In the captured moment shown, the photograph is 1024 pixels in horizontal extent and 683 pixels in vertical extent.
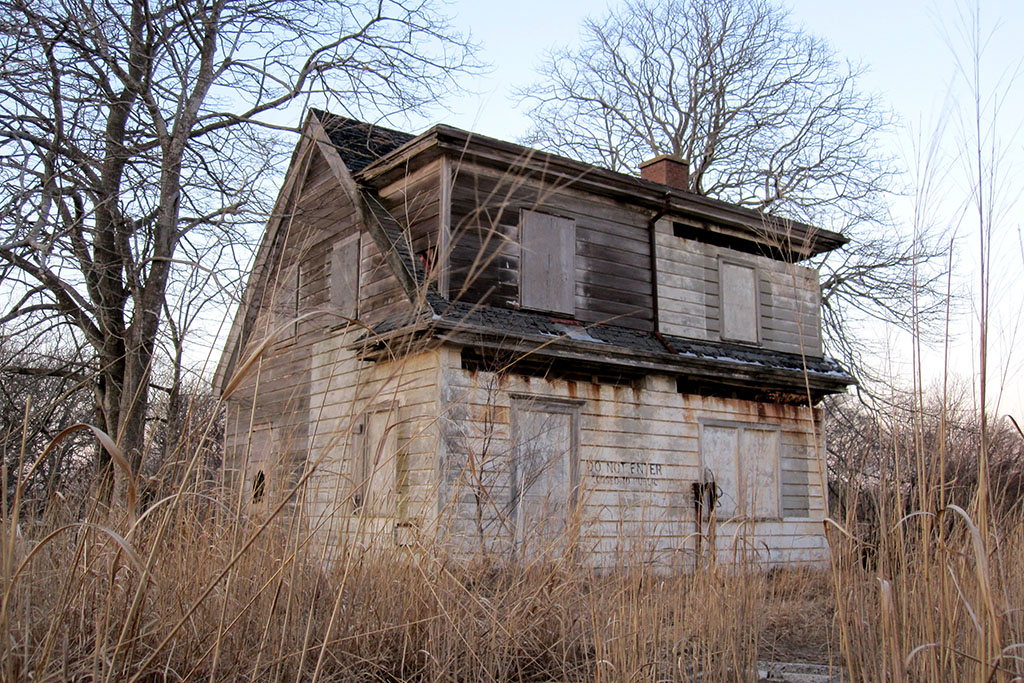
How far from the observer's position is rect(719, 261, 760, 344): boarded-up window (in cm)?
1170

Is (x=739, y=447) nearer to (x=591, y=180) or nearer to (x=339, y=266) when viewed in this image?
(x=591, y=180)

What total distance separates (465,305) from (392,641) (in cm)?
629

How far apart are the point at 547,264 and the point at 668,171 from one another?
383 centimetres

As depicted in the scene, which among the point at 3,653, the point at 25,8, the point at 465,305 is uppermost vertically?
the point at 25,8

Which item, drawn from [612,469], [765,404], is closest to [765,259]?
[765,404]

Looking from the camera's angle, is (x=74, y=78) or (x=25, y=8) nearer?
(x=25, y=8)

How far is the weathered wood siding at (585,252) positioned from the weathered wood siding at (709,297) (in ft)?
1.15

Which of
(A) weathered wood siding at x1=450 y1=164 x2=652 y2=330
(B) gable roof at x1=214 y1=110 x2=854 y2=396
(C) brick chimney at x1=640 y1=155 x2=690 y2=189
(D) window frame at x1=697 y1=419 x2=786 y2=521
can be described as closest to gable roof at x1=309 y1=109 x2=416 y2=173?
(B) gable roof at x1=214 y1=110 x2=854 y2=396

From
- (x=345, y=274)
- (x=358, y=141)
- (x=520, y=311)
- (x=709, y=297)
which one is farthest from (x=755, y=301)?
(x=358, y=141)

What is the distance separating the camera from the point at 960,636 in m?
3.02

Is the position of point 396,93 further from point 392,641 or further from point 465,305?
point 392,641

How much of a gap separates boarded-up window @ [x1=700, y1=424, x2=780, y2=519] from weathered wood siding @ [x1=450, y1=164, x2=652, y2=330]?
1.74 meters

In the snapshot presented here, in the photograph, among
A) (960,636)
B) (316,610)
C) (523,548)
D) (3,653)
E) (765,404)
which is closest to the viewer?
(3,653)

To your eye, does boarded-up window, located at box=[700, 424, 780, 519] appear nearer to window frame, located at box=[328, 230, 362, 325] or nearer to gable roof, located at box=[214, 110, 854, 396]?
gable roof, located at box=[214, 110, 854, 396]
